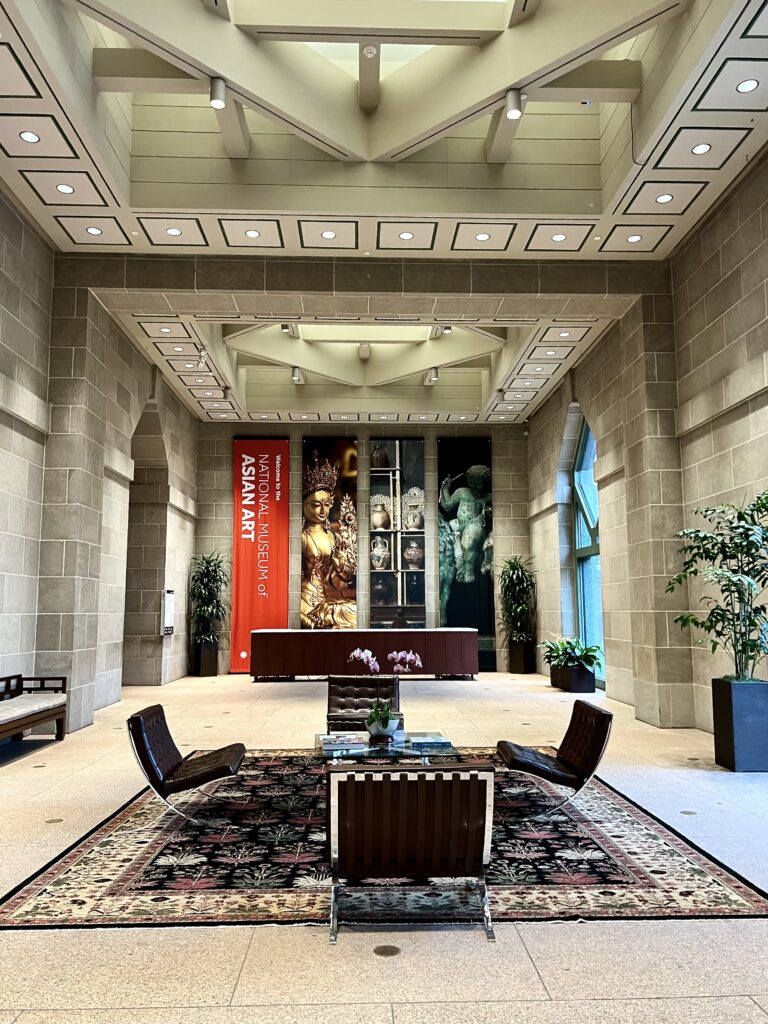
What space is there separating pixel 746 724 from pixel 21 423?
8287mm

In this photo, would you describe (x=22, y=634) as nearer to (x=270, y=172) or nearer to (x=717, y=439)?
(x=270, y=172)

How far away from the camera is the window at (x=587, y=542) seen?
15.1 m

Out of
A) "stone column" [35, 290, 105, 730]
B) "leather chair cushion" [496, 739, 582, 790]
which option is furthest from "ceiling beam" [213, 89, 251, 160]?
"leather chair cushion" [496, 739, 582, 790]

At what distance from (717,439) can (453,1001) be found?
743 cm

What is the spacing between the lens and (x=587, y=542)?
15461 millimetres

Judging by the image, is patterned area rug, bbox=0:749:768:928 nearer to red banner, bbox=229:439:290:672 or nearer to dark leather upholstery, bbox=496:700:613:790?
dark leather upholstery, bbox=496:700:613:790

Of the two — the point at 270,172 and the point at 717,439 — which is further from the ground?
the point at 270,172

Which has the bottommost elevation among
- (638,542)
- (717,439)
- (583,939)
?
(583,939)

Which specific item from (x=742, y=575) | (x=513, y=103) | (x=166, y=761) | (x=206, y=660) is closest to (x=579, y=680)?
(x=742, y=575)

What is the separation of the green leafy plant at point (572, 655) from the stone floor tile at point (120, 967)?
36.0ft

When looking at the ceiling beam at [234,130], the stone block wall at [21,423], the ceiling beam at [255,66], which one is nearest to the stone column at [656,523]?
the ceiling beam at [255,66]

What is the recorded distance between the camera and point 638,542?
10.2 m

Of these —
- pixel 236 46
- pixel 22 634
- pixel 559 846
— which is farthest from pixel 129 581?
pixel 559 846

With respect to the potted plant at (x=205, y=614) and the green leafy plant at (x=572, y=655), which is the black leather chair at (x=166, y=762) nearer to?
the green leafy plant at (x=572, y=655)
